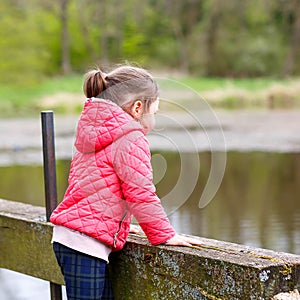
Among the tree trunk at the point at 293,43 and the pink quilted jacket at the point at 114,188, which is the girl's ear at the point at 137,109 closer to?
the pink quilted jacket at the point at 114,188

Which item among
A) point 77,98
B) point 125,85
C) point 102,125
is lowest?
point 102,125

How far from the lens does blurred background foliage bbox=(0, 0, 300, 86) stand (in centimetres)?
4094

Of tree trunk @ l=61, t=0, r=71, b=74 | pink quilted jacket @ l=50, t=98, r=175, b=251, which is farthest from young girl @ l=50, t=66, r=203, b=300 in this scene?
tree trunk @ l=61, t=0, r=71, b=74

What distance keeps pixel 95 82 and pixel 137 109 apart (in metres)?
0.16

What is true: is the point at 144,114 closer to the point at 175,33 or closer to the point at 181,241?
the point at 181,241

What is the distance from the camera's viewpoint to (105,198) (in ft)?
7.27

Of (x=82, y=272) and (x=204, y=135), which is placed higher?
(x=204, y=135)

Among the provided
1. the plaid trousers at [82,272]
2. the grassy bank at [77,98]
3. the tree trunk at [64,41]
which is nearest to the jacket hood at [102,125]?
the plaid trousers at [82,272]

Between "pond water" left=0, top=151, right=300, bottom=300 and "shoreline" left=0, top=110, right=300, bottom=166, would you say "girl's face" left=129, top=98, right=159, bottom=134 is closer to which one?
"pond water" left=0, top=151, right=300, bottom=300

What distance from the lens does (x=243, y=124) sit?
54.8 feet

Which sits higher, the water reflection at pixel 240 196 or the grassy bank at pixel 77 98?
the grassy bank at pixel 77 98

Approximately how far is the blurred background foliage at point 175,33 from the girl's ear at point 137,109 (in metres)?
33.1

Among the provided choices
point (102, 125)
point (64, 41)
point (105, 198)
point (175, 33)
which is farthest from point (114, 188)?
point (175, 33)

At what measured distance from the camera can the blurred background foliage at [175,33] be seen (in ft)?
134
